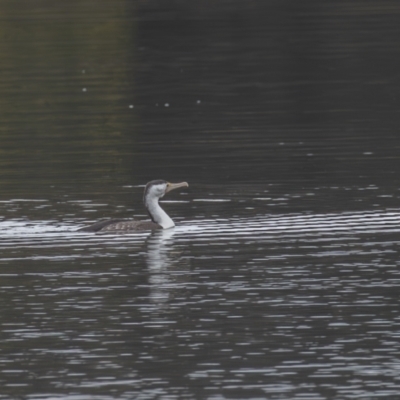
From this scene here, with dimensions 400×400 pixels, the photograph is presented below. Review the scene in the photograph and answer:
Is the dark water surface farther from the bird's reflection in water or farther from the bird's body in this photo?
the bird's body

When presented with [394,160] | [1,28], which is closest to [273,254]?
[394,160]

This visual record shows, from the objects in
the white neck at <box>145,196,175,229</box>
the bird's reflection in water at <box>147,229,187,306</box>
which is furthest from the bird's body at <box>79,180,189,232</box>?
the bird's reflection in water at <box>147,229,187,306</box>

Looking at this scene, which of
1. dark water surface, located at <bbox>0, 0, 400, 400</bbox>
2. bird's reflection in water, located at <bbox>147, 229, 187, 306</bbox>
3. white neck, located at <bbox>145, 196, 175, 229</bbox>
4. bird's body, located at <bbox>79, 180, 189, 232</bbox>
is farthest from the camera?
white neck, located at <bbox>145, 196, 175, 229</bbox>

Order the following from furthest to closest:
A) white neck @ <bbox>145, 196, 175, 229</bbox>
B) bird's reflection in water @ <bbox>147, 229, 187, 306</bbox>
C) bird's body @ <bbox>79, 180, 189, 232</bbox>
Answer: white neck @ <bbox>145, 196, 175, 229</bbox>
bird's body @ <bbox>79, 180, 189, 232</bbox>
bird's reflection in water @ <bbox>147, 229, 187, 306</bbox>

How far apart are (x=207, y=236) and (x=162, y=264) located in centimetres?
155

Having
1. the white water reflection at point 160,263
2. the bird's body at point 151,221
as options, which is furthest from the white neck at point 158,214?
the white water reflection at point 160,263

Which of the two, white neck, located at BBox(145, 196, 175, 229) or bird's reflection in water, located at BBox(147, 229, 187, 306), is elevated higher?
white neck, located at BBox(145, 196, 175, 229)

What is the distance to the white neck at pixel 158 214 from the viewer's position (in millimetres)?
18406

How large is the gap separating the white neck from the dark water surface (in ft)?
0.59

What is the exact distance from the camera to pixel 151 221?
731 inches

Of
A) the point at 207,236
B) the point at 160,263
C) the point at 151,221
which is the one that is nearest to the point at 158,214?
the point at 151,221

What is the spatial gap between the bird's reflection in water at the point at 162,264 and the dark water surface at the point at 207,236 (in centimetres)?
3

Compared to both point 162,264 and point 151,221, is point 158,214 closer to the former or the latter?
point 151,221

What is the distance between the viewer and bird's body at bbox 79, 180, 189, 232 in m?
17.8
